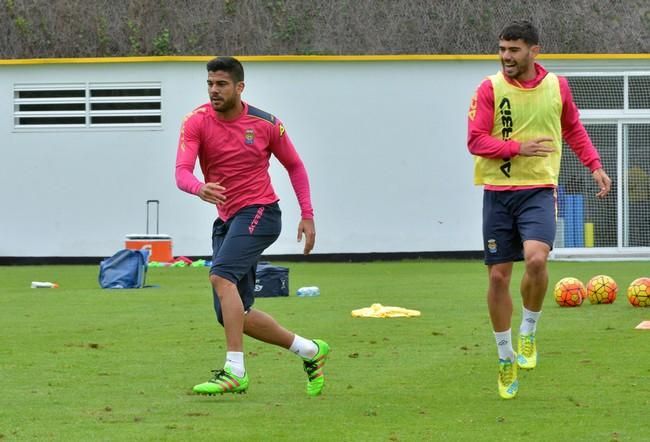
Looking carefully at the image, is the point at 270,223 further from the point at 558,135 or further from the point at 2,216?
the point at 2,216

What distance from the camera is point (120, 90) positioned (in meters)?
29.0

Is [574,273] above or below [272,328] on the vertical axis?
below

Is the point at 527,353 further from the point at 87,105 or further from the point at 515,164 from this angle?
the point at 87,105

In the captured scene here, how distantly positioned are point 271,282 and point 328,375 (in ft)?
26.5

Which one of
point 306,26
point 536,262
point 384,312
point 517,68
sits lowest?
point 384,312

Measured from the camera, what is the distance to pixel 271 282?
1736 cm

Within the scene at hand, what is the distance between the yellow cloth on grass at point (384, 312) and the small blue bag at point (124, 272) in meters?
5.96

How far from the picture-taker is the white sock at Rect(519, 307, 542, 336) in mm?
8664

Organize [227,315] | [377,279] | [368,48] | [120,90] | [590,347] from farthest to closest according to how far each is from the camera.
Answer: [368,48]
[120,90]
[377,279]
[590,347]
[227,315]

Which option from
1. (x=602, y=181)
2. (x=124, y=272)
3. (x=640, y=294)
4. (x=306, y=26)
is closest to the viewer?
(x=602, y=181)

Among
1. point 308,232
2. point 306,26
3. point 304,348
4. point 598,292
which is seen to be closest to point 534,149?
point 308,232

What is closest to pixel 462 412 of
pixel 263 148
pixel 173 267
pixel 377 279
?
pixel 263 148

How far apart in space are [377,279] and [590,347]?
10.5m

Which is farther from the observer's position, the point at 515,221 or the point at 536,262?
the point at 515,221
